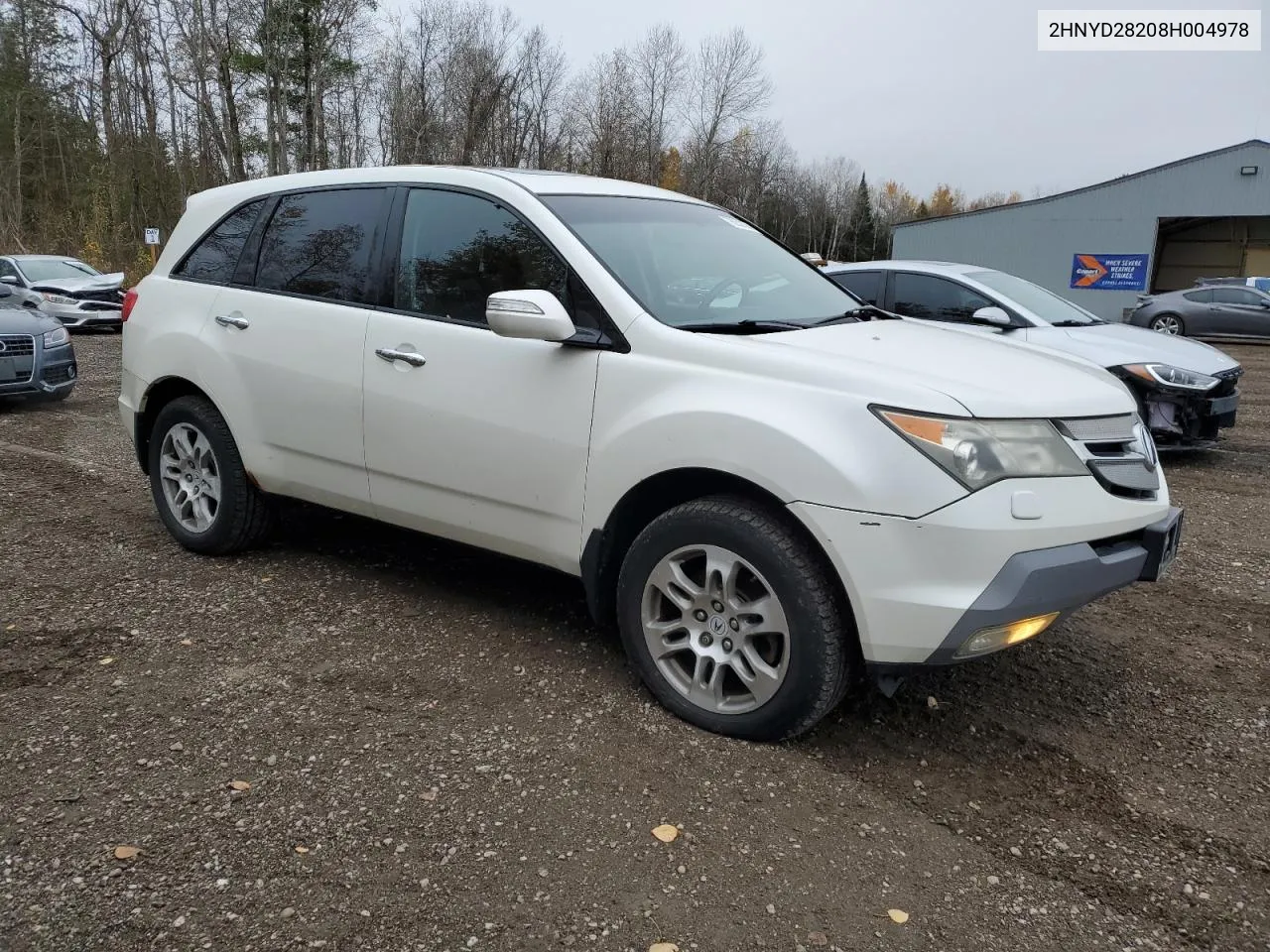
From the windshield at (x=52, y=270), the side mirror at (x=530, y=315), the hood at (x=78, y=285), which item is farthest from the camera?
the windshield at (x=52, y=270)

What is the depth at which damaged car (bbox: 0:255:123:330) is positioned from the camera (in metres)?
17.0

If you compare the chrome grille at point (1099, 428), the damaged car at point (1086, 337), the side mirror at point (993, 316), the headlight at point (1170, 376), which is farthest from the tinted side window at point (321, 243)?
the headlight at point (1170, 376)

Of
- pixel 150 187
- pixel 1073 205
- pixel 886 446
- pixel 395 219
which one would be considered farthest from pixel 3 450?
pixel 1073 205

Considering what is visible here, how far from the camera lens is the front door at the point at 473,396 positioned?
3361 mm

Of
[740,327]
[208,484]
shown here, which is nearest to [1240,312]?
[740,327]

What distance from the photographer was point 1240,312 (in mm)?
21250

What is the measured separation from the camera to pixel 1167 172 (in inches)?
1335

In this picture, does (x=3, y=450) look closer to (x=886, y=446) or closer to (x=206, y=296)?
(x=206, y=296)

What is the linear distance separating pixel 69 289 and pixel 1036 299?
16427 mm

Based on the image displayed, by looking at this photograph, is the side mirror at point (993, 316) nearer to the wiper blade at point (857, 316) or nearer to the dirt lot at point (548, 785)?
the dirt lot at point (548, 785)

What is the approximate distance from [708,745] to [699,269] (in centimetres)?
175

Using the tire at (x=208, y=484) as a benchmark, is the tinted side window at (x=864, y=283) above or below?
above

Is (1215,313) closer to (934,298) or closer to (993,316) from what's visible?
(934,298)

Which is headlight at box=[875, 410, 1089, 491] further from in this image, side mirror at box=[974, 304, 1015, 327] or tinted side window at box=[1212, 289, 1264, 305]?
tinted side window at box=[1212, 289, 1264, 305]
